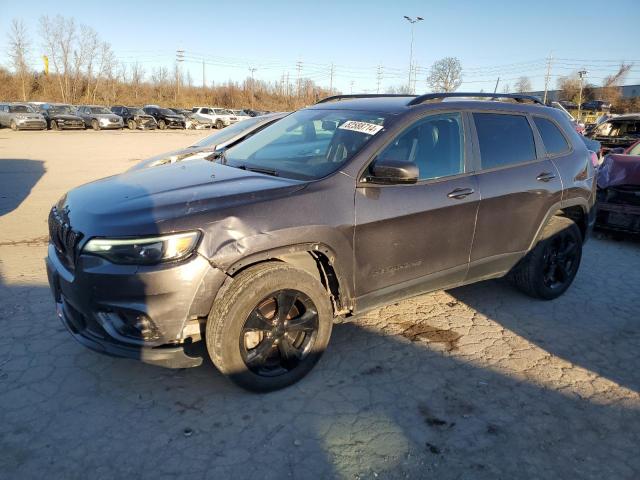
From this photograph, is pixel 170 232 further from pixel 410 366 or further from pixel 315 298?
pixel 410 366

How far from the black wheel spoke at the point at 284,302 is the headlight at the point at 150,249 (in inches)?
25.7

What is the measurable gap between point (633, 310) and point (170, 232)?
14.1 ft

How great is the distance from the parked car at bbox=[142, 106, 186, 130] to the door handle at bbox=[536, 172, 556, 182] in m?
36.6

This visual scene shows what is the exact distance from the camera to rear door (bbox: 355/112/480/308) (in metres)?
3.12

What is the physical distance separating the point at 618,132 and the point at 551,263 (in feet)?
32.3

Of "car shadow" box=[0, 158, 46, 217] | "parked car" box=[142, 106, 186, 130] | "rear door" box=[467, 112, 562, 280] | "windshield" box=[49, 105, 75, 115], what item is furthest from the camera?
"parked car" box=[142, 106, 186, 130]

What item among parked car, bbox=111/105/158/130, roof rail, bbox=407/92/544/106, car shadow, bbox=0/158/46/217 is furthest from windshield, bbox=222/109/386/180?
parked car, bbox=111/105/158/130

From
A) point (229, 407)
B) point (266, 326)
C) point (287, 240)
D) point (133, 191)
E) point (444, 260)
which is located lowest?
point (229, 407)

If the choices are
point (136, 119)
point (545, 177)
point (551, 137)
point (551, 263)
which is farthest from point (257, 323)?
point (136, 119)

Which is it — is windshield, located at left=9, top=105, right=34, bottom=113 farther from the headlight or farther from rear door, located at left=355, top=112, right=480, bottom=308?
rear door, located at left=355, top=112, right=480, bottom=308


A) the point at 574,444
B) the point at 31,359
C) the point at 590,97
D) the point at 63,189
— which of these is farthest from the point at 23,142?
the point at 590,97

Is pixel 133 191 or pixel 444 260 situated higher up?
pixel 133 191

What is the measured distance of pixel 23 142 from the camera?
68.8 ft

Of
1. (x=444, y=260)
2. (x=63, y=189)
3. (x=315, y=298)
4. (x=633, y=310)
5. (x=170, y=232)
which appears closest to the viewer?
(x=170, y=232)
